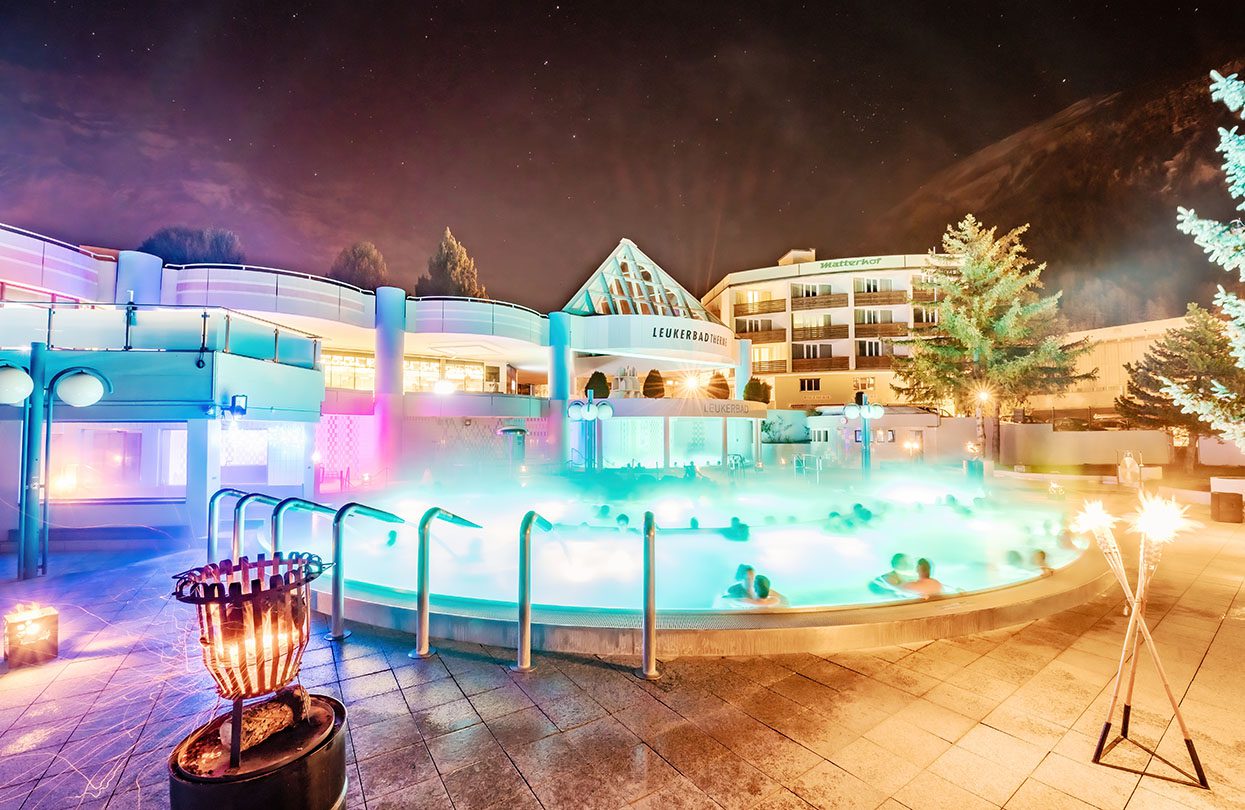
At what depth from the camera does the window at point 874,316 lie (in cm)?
4176

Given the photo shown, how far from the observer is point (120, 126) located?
134 feet

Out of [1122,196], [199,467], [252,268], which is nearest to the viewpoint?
[199,467]

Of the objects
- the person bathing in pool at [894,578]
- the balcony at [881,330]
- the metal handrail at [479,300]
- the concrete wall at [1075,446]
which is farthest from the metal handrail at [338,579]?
the balcony at [881,330]

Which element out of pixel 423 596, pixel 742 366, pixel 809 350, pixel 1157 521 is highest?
pixel 809 350

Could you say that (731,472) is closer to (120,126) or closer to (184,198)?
(184,198)

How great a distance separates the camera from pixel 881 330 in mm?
40719

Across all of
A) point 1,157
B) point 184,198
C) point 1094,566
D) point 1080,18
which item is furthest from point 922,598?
point 1080,18

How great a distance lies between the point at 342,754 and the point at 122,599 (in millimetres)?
5912

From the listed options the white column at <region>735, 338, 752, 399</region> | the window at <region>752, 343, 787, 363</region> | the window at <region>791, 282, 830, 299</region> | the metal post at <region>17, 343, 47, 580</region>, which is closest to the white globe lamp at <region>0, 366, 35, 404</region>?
the metal post at <region>17, 343, 47, 580</region>

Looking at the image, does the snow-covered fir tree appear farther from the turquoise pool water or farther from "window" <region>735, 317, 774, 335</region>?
"window" <region>735, 317, 774, 335</region>

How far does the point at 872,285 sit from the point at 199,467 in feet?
144

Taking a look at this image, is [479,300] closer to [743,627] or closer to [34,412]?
[34,412]

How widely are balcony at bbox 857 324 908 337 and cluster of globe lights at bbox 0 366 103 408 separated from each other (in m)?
42.9

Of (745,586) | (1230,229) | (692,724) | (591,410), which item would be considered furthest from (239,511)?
(591,410)
